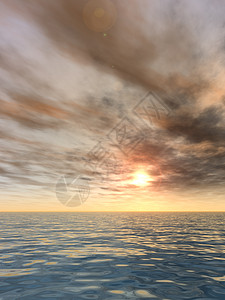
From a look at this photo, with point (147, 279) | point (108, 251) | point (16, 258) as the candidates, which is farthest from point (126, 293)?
point (16, 258)

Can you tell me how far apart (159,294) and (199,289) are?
1.88 m

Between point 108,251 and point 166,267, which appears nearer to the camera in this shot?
point 166,267

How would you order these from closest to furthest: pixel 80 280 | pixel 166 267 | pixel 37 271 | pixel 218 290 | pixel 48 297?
pixel 48 297 < pixel 218 290 < pixel 80 280 < pixel 37 271 < pixel 166 267

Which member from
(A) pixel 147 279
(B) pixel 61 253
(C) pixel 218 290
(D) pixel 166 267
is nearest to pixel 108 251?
(B) pixel 61 253

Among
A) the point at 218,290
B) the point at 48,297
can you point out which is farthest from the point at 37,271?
the point at 218,290

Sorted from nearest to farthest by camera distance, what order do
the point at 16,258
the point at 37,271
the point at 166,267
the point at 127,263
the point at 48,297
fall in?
the point at 48,297 < the point at 37,271 < the point at 166,267 < the point at 127,263 < the point at 16,258

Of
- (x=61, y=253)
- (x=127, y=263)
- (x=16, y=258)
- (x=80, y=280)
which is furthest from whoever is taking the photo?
(x=61, y=253)

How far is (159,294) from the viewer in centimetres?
720

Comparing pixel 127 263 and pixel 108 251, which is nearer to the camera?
pixel 127 263

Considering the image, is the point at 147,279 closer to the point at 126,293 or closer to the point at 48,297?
the point at 126,293

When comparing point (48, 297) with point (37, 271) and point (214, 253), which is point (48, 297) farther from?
point (214, 253)

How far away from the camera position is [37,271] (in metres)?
9.77

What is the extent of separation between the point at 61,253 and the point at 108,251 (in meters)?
3.65

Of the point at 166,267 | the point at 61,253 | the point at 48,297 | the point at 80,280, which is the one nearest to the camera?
the point at 48,297
